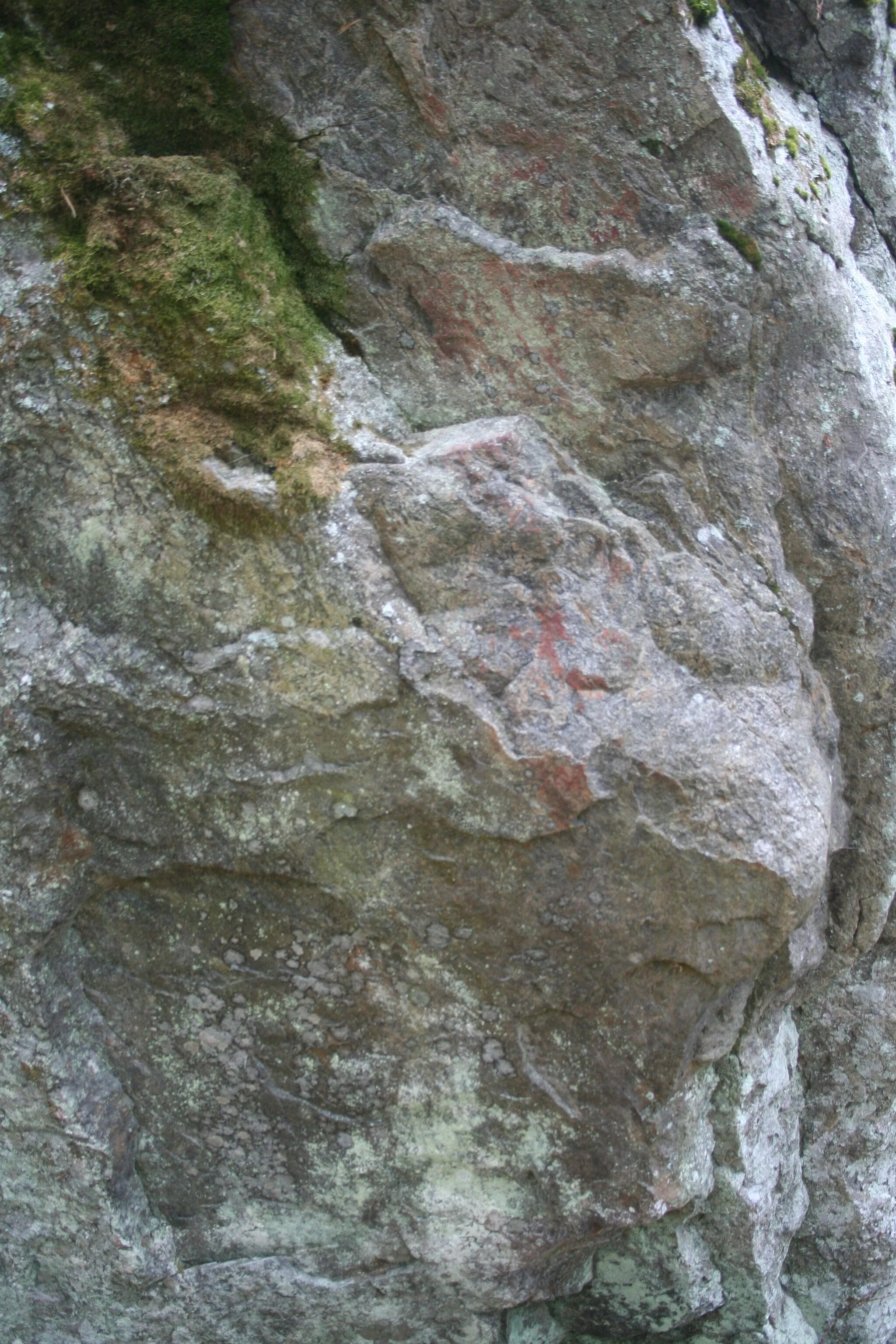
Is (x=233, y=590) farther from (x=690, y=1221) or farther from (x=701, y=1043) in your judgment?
(x=690, y=1221)

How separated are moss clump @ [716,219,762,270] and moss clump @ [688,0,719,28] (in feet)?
1.17

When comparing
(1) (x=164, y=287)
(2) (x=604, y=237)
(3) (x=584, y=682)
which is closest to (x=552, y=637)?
(3) (x=584, y=682)

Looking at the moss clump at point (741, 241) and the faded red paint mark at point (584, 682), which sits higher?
the moss clump at point (741, 241)

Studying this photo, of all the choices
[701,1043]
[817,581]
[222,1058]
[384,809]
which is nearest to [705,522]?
[817,581]

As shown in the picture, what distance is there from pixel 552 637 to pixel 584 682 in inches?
4.0

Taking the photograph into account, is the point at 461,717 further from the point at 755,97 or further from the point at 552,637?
the point at 755,97

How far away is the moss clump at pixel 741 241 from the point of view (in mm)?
2109

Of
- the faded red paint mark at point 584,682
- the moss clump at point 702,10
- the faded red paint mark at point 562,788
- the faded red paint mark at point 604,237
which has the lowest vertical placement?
the faded red paint mark at point 562,788

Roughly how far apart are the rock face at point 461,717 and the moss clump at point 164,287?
0.06m

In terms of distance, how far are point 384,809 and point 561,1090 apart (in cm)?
71

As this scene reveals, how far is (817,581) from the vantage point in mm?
2408

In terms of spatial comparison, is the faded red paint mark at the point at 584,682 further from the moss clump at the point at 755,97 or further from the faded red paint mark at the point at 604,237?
the moss clump at the point at 755,97

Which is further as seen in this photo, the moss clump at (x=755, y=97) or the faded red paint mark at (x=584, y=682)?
the moss clump at (x=755, y=97)

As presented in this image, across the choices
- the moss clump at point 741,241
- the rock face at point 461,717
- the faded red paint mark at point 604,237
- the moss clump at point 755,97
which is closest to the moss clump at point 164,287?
the rock face at point 461,717
